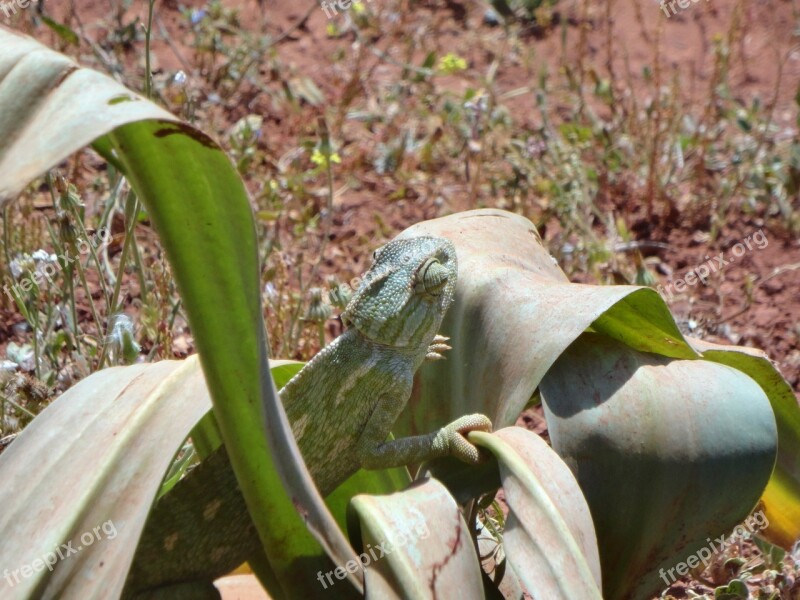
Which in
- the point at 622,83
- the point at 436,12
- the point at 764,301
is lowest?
the point at 764,301

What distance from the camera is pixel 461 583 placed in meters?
1.68

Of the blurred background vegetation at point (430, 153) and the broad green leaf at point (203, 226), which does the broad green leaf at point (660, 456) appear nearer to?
the broad green leaf at point (203, 226)

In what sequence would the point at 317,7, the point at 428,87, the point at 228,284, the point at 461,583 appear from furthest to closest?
1. the point at 317,7
2. the point at 428,87
3. the point at 461,583
4. the point at 228,284

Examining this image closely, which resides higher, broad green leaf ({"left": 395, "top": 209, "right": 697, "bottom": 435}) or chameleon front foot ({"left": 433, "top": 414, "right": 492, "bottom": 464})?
broad green leaf ({"left": 395, "top": 209, "right": 697, "bottom": 435})

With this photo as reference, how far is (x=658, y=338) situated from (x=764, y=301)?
7.65ft

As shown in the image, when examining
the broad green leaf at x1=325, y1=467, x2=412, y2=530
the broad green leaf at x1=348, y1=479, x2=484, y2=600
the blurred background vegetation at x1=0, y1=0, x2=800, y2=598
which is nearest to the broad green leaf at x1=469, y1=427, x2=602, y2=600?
the broad green leaf at x1=348, y1=479, x2=484, y2=600

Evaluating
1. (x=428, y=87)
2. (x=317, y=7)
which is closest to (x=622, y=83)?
(x=428, y=87)

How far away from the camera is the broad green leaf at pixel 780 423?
2238mm

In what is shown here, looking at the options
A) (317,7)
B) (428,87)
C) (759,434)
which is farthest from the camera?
(317,7)

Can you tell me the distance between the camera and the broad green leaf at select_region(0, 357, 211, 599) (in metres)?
1.62

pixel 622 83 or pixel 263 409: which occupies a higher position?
pixel 263 409

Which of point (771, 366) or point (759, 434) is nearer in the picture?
point (759, 434)

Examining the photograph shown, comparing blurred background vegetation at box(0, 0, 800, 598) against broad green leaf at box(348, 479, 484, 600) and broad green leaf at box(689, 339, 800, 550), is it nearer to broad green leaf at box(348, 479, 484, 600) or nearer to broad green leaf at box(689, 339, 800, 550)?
broad green leaf at box(689, 339, 800, 550)

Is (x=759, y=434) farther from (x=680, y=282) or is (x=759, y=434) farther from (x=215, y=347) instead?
(x=680, y=282)
